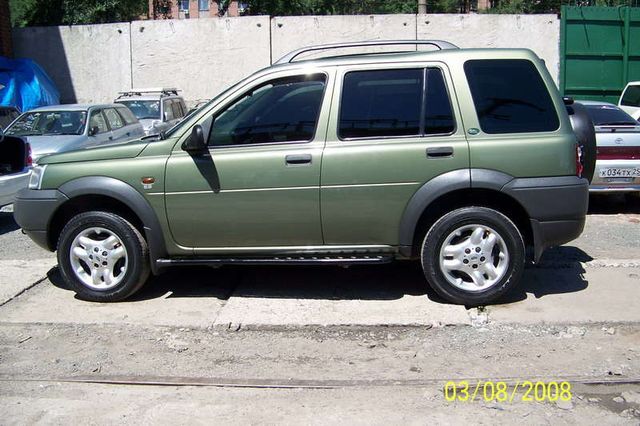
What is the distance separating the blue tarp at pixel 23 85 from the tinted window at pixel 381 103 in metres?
14.4

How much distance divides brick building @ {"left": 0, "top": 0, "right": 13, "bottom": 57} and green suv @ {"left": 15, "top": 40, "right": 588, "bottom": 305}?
15388 mm

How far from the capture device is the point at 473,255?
5.30 m

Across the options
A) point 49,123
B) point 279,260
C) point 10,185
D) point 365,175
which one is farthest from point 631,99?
point 10,185

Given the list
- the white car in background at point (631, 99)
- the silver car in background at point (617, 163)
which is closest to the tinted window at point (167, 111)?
the white car in background at point (631, 99)

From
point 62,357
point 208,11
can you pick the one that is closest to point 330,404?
point 62,357

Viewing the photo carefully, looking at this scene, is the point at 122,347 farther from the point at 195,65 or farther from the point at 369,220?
the point at 195,65

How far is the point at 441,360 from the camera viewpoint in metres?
4.59

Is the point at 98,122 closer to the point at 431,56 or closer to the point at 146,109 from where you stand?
the point at 146,109

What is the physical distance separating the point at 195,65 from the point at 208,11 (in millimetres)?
31352

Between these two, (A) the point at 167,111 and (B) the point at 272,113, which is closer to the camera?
(B) the point at 272,113

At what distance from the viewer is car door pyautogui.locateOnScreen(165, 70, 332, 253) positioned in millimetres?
5281

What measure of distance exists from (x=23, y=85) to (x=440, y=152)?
51.1ft

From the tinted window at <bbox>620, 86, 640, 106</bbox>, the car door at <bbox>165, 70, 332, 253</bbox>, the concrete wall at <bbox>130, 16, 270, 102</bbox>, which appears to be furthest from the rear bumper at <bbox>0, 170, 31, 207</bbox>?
the tinted window at <bbox>620, 86, 640, 106</bbox>
